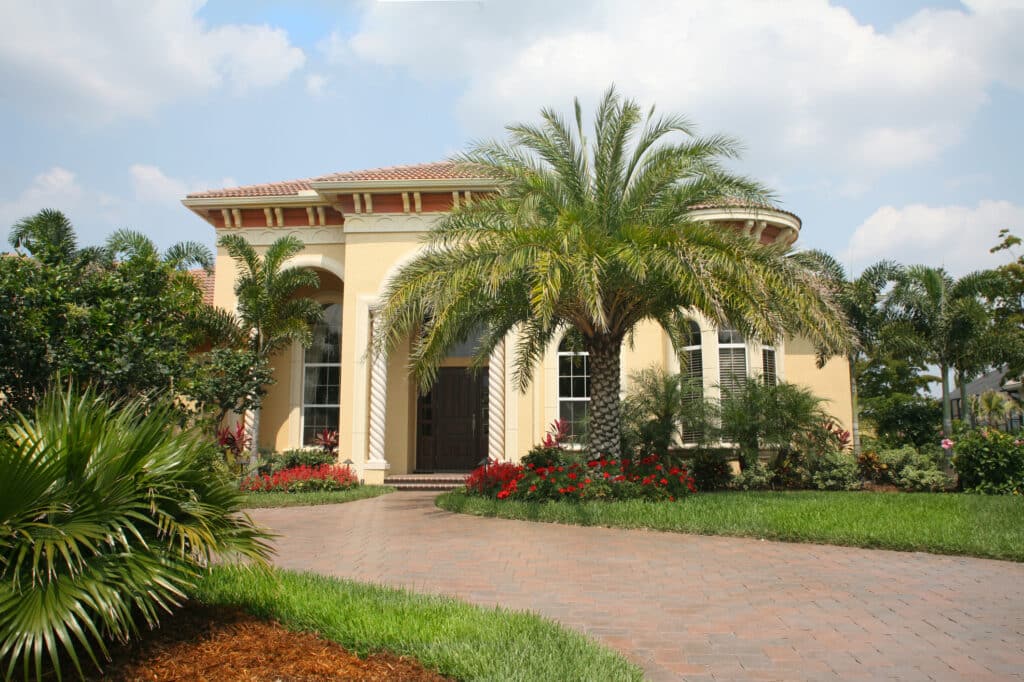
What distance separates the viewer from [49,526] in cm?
361

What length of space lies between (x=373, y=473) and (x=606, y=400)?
20.7ft

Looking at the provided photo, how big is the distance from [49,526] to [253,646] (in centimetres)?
127

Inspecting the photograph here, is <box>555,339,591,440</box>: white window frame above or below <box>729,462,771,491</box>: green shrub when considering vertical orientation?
above

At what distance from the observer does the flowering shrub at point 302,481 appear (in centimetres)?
1397

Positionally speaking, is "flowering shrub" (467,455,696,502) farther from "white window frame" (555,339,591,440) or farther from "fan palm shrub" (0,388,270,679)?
"fan palm shrub" (0,388,270,679)

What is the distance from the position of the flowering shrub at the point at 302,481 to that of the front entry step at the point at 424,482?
1211 mm

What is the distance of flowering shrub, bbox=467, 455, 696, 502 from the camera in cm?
1082

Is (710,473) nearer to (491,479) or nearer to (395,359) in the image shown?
(491,479)

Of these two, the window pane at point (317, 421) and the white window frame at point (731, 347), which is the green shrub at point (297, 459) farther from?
the white window frame at point (731, 347)

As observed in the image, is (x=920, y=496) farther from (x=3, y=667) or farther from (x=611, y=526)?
(x=3, y=667)

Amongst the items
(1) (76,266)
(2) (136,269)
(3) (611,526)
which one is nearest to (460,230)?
(3) (611,526)

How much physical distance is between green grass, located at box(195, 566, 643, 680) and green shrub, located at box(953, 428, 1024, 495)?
1124cm

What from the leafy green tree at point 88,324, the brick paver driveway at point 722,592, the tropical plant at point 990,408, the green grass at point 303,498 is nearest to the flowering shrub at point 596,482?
the brick paver driveway at point 722,592

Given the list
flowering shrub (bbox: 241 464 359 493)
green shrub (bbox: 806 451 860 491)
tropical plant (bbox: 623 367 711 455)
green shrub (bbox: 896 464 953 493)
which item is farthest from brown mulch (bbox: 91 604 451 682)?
green shrub (bbox: 896 464 953 493)
